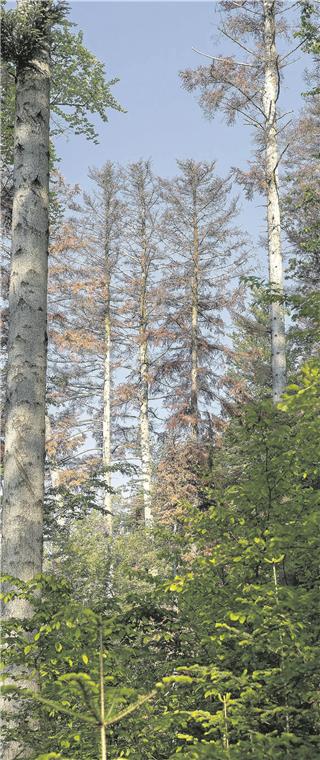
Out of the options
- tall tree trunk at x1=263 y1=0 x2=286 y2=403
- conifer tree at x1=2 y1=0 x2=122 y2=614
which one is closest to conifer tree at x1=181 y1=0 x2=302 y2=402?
tall tree trunk at x1=263 y1=0 x2=286 y2=403

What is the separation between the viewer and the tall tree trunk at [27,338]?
4105mm

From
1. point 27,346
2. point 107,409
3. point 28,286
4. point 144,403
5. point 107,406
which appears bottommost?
point 27,346

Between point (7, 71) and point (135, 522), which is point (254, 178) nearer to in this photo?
point (7, 71)

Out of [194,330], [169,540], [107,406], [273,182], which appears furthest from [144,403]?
[169,540]

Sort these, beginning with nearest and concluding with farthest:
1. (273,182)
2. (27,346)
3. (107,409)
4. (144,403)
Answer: (27,346) → (273,182) → (107,409) → (144,403)

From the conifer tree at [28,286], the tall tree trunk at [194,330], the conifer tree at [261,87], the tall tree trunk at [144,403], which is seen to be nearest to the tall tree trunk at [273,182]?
the conifer tree at [261,87]

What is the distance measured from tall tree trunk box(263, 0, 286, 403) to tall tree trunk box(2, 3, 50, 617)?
21.1 ft

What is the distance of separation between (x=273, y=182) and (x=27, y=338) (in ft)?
28.0

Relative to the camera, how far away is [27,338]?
4.44m

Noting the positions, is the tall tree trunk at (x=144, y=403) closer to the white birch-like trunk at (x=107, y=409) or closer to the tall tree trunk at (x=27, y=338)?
the white birch-like trunk at (x=107, y=409)

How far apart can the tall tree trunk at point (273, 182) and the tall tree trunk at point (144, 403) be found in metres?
9.05

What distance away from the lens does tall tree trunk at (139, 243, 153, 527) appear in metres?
19.4

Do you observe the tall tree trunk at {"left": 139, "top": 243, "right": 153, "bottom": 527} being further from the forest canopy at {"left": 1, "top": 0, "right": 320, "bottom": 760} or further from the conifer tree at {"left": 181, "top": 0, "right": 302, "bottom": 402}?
the conifer tree at {"left": 181, "top": 0, "right": 302, "bottom": 402}

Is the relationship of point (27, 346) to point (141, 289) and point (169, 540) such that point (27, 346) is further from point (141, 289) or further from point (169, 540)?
point (141, 289)
